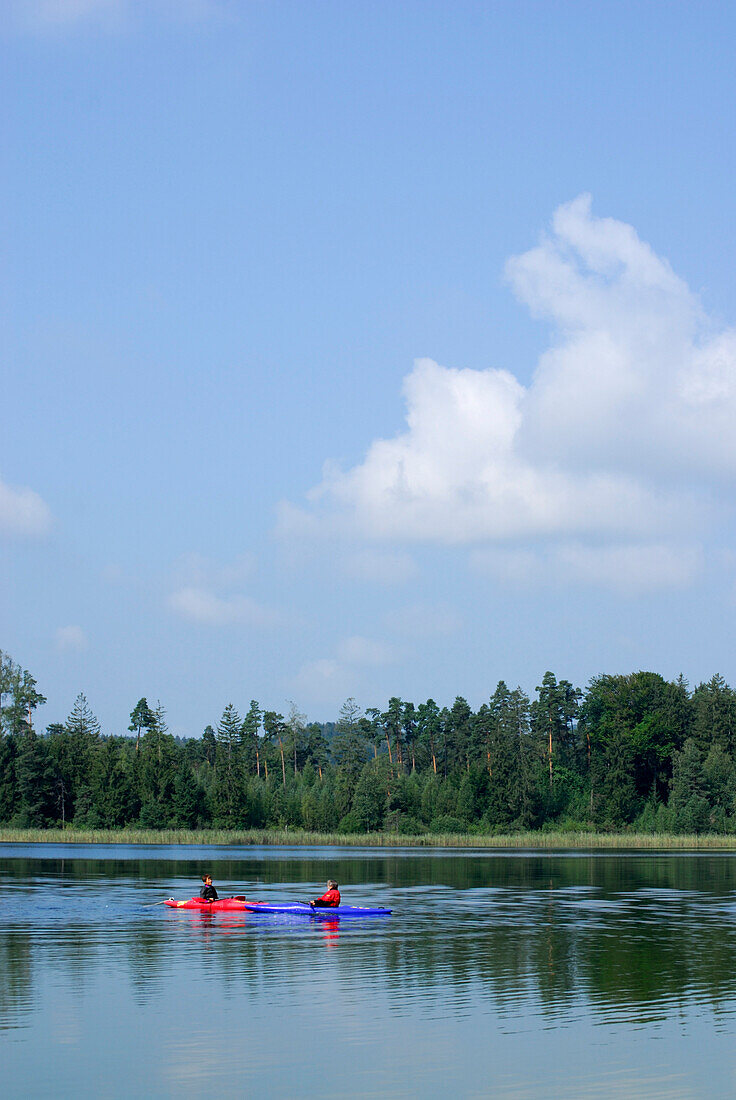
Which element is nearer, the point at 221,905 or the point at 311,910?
the point at 311,910

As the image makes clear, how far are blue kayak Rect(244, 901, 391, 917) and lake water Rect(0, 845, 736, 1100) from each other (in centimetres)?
49

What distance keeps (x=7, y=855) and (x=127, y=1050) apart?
80094 mm

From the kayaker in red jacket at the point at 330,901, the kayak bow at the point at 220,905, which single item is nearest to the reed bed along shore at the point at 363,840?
the kayak bow at the point at 220,905

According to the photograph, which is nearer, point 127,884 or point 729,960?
point 729,960

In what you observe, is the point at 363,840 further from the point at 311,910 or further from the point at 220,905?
the point at 311,910

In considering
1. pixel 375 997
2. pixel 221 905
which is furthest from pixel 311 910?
pixel 375 997

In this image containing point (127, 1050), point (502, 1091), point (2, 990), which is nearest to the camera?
point (502, 1091)

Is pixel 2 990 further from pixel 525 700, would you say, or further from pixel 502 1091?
pixel 525 700

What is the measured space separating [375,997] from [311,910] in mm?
20023

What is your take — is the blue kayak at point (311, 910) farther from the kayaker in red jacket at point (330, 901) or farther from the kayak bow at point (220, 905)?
the kayak bow at point (220, 905)

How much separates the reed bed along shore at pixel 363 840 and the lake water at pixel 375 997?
215ft

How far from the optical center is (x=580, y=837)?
134 m

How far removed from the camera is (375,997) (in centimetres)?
3086

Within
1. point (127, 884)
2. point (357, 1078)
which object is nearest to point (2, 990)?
point (357, 1078)
